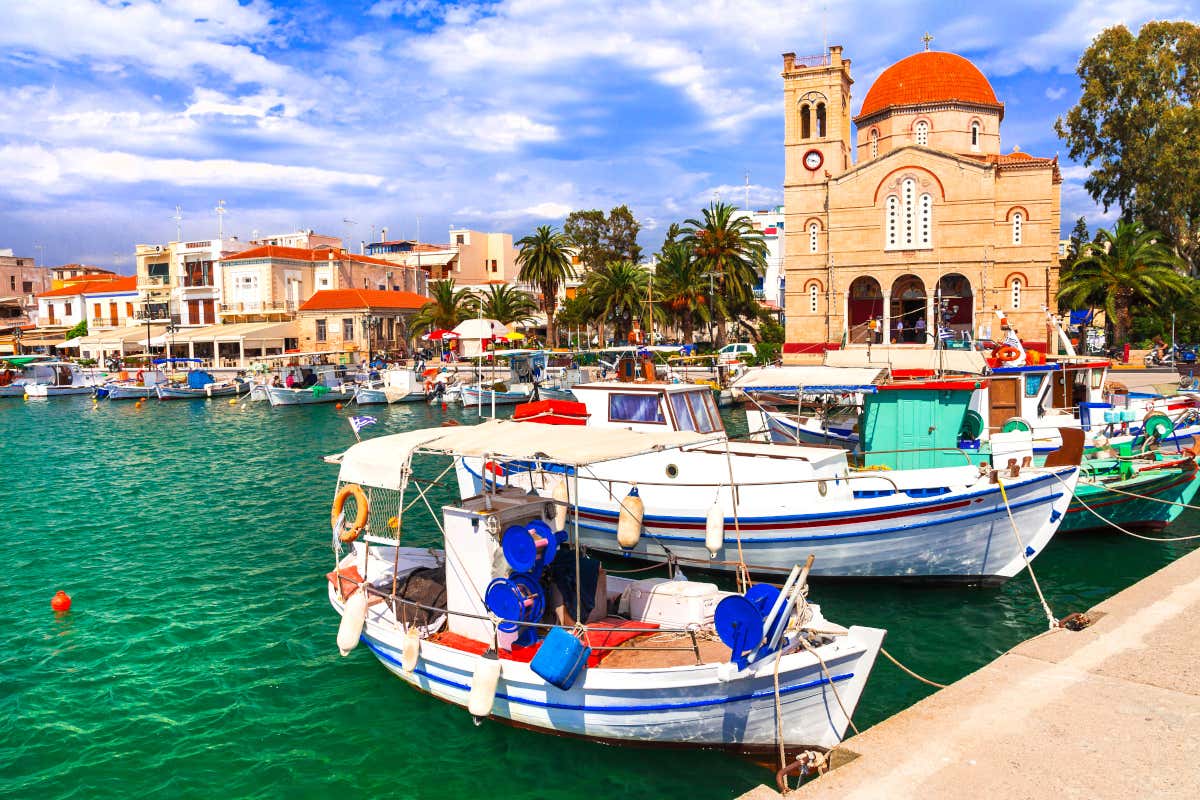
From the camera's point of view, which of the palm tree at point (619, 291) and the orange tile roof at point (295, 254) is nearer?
the palm tree at point (619, 291)

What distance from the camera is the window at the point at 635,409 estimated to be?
1667cm

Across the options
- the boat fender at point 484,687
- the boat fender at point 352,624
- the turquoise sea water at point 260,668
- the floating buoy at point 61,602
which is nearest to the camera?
the boat fender at point 484,687

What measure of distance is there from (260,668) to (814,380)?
467 inches

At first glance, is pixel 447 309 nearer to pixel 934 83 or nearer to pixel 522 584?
pixel 934 83

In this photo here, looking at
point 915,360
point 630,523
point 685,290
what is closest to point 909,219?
point 685,290

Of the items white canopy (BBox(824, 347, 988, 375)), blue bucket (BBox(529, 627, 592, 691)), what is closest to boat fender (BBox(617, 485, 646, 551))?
blue bucket (BBox(529, 627, 592, 691))

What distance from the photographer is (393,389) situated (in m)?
51.7

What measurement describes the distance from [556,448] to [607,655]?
253 cm

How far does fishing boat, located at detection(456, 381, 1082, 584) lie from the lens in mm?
13383

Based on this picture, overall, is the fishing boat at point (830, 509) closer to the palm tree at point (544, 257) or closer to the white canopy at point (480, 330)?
the white canopy at point (480, 330)

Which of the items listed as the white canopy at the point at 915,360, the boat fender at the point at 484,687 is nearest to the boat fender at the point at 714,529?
the boat fender at the point at 484,687

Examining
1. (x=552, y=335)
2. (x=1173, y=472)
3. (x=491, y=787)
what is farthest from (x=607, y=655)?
(x=552, y=335)

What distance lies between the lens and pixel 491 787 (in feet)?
29.2

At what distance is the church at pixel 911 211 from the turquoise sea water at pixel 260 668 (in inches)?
1436
